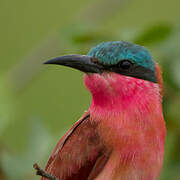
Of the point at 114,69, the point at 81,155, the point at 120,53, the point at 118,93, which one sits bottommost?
the point at 81,155

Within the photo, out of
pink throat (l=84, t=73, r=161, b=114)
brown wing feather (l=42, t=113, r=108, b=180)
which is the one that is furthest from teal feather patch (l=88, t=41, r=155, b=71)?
brown wing feather (l=42, t=113, r=108, b=180)

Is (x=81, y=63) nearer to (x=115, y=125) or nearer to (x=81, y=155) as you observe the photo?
(x=115, y=125)

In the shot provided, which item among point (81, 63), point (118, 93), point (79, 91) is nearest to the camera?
point (81, 63)

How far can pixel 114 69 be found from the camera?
4113 millimetres

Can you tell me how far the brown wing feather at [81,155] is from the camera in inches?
158

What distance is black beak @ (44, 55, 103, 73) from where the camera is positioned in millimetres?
3947

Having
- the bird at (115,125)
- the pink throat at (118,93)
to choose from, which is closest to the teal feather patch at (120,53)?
the bird at (115,125)

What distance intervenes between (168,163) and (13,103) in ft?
4.87

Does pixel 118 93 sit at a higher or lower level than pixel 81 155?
higher

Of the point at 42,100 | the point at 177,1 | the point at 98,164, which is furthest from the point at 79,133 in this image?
the point at 177,1

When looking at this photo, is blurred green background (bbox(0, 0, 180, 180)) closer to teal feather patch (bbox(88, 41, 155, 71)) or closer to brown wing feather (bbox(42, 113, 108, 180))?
teal feather patch (bbox(88, 41, 155, 71))

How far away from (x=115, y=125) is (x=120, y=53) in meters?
0.57

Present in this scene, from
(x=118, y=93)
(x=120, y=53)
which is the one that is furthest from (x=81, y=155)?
(x=120, y=53)

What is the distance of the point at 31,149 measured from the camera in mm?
4676
